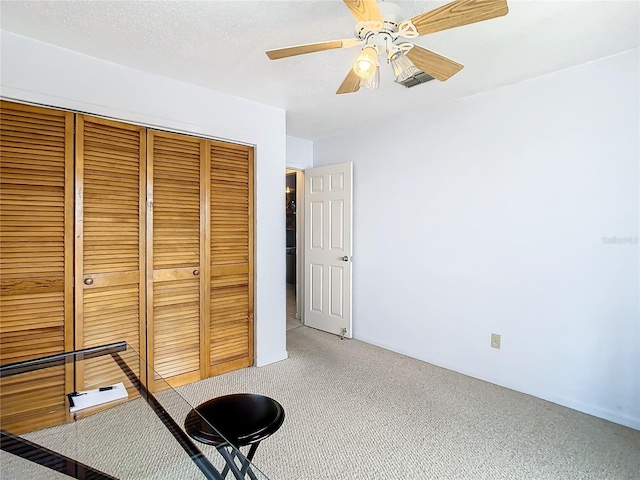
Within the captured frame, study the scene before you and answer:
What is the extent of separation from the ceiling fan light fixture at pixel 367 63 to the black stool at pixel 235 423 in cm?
160

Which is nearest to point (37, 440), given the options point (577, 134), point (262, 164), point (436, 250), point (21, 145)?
point (21, 145)

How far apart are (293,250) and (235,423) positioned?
19.9 ft

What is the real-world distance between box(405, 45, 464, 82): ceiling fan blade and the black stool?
1.77m

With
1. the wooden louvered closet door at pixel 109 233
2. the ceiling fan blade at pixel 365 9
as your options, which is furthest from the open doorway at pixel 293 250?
the ceiling fan blade at pixel 365 9

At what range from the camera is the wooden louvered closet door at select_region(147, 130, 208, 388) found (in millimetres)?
2641

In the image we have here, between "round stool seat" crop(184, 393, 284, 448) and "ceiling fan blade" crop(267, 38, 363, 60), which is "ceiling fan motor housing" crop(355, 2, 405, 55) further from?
"round stool seat" crop(184, 393, 284, 448)

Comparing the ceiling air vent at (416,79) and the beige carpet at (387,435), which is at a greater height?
the ceiling air vent at (416,79)

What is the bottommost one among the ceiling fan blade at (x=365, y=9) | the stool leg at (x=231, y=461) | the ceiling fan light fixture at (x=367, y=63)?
the stool leg at (x=231, y=461)

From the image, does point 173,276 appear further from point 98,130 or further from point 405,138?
point 405,138

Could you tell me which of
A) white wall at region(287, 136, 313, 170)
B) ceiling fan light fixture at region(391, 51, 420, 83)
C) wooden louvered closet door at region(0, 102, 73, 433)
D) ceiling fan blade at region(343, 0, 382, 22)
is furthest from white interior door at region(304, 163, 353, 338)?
wooden louvered closet door at region(0, 102, 73, 433)

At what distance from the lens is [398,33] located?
5.05 ft

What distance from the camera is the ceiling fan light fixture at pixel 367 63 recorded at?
158 cm

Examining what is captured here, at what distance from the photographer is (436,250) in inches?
127

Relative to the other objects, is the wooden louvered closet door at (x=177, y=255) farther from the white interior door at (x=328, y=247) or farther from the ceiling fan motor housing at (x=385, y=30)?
the ceiling fan motor housing at (x=385, y=30)
